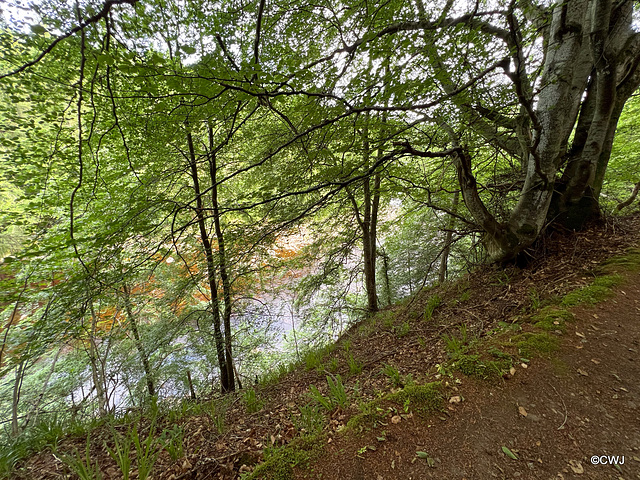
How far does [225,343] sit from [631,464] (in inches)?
217

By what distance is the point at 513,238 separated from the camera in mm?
3578

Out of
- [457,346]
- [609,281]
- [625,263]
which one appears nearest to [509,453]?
[457,346]

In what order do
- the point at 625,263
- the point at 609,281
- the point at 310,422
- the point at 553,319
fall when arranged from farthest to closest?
the point at 625,263 → the point at 609,281 → the point at 553,319 → the point at 310,422

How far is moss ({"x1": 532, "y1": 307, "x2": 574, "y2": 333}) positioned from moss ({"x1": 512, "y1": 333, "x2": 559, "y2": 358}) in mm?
175

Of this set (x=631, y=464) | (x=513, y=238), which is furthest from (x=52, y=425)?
(x=513, y=238)

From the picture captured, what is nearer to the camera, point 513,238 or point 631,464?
point 631,464

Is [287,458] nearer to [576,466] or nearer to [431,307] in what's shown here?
[576,466]

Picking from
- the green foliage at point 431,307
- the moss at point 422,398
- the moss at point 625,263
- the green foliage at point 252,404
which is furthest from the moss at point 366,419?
the moss at point 625,263

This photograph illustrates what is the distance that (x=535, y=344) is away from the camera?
2248 mm

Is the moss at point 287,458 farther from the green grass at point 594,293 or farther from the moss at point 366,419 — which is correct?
the green grass at point 594,293

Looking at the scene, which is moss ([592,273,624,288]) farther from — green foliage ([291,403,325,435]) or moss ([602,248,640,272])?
green foliage ([291,403,325,435])

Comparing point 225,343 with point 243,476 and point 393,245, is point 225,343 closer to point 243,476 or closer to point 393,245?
point 243,476

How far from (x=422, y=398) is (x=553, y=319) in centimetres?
180

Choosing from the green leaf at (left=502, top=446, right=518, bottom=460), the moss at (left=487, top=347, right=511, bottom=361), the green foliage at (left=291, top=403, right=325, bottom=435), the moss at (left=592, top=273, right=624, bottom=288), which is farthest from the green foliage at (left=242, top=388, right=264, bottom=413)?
the moss at (left=592, top=273, right=624, bottom=288)
